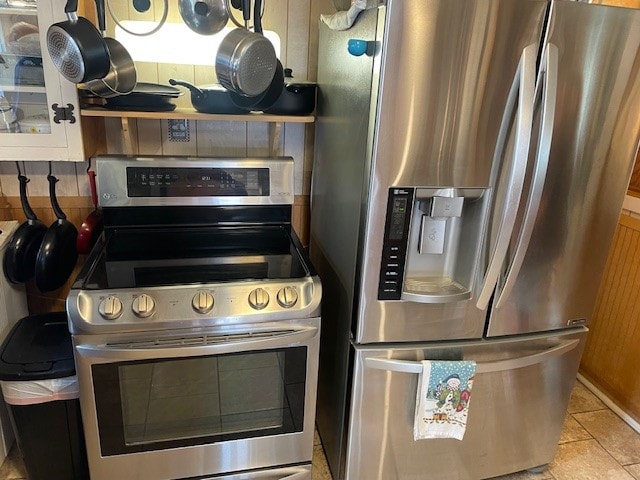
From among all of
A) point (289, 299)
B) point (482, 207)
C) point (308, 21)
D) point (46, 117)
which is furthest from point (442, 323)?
point (46, 117)

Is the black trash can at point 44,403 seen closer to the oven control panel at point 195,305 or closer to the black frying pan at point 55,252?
the black frying pan at point 55,252

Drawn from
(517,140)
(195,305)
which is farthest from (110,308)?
(517,140)

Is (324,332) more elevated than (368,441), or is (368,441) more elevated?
(324,332)

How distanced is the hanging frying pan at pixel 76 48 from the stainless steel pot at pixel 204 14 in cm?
26

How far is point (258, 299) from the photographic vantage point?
4.37ft

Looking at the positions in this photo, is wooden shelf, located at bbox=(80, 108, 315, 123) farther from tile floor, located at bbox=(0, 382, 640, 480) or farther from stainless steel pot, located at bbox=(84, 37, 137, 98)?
tile floor, located at bbox=(0, 382, 640, 480)

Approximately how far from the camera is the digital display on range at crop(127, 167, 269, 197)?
1.66 meters

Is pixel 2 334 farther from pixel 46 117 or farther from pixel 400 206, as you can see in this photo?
pixel 400 206

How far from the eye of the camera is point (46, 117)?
5.06ft

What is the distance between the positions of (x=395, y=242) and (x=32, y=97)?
1.22 m

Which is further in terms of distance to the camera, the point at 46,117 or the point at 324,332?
the point at 324,332

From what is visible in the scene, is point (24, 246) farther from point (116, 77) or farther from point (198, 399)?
point (198, 399)

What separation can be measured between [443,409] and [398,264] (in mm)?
501

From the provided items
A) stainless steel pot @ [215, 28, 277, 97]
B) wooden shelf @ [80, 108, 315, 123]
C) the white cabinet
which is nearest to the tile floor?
the white cabinet
